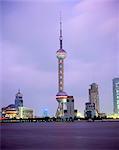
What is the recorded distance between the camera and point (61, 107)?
17988 cm

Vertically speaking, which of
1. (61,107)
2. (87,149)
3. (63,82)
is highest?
(63,82)

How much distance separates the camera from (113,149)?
32.3m

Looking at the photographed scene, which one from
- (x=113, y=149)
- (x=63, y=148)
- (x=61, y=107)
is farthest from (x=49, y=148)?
(x=61, y=107)

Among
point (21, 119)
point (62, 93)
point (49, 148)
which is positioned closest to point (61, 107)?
point (62, 93)

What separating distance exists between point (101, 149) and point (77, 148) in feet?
7.74

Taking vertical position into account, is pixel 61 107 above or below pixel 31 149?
above

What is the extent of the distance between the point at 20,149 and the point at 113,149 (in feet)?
24.8

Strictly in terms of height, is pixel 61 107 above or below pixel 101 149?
above

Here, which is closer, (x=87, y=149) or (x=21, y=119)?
(x=87, y=149)

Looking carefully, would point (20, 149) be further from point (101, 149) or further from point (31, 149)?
point (101, 149)

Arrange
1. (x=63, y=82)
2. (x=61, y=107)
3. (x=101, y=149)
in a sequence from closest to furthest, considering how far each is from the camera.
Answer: (x=101, y=149) < (x=61, y=107) < (x=63, y=82)

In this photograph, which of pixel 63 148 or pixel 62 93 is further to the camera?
pixel 62 93

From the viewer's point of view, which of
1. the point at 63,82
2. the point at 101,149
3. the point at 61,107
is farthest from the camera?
the point at 63,82

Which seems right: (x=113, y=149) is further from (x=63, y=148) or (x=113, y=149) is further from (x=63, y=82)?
(x=63, y=82)
